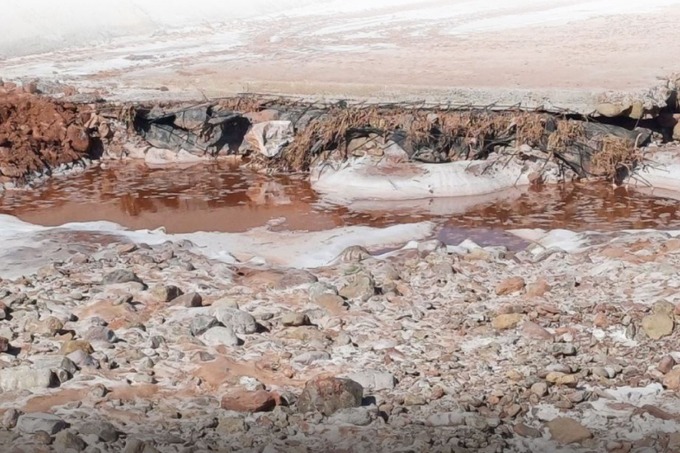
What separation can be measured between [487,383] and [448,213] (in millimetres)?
4668

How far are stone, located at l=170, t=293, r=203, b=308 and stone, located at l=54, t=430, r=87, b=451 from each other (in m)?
1.88

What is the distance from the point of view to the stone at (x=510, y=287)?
6211 mm

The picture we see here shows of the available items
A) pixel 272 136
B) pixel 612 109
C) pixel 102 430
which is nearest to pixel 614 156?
pixel 612 109

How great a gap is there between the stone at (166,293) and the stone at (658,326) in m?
3.07

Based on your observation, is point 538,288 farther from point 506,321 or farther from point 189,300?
point 189,300

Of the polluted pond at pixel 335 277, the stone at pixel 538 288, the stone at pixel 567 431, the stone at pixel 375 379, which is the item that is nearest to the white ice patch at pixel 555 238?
the polluted pond at pixel 335 277

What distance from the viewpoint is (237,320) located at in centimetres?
567

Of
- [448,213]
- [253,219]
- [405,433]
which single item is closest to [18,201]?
[253,219]

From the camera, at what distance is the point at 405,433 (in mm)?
4336

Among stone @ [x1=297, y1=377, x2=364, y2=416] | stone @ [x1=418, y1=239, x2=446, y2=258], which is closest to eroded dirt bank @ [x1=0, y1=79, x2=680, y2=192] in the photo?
stone @ [x1=418, y1=239, x2=446, y2=258]

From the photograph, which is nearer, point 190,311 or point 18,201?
point 190,311

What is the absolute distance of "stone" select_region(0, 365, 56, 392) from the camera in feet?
15.9

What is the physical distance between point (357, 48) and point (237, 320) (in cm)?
1333

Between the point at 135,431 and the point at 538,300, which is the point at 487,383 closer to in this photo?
the point at 538,300
